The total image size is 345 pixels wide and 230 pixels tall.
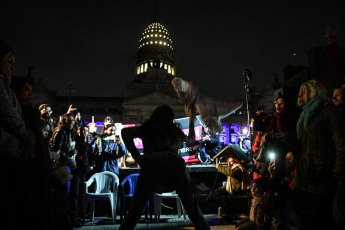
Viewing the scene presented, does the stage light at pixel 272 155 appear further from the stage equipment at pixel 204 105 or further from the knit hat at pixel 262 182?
the stage equipment at pixel 204 105

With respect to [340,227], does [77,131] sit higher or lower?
higher

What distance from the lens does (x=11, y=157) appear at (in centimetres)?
222

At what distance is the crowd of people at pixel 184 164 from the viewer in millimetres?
2242

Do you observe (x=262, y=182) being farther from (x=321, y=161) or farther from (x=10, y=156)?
(x=10, y=156)

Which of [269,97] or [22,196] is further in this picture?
[269,97]

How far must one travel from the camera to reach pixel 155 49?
74875 mm

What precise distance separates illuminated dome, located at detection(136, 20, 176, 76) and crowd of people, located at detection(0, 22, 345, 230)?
67788 mm

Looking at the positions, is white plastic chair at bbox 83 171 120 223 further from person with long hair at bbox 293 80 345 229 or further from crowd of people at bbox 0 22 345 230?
person with long hair at bbox 293 80 345 229

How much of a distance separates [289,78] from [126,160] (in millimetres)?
41664

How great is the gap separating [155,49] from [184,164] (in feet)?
245

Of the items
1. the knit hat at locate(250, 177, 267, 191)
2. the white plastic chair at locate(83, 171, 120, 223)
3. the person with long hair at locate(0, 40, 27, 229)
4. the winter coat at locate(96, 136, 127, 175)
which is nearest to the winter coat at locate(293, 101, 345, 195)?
the knit hat at locate(250, 177, 267, 191)

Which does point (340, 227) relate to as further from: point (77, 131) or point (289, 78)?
point (289, 78)

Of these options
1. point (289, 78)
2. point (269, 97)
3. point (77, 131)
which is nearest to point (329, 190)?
point (77, 131)

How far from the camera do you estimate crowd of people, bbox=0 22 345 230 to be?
224 cm
